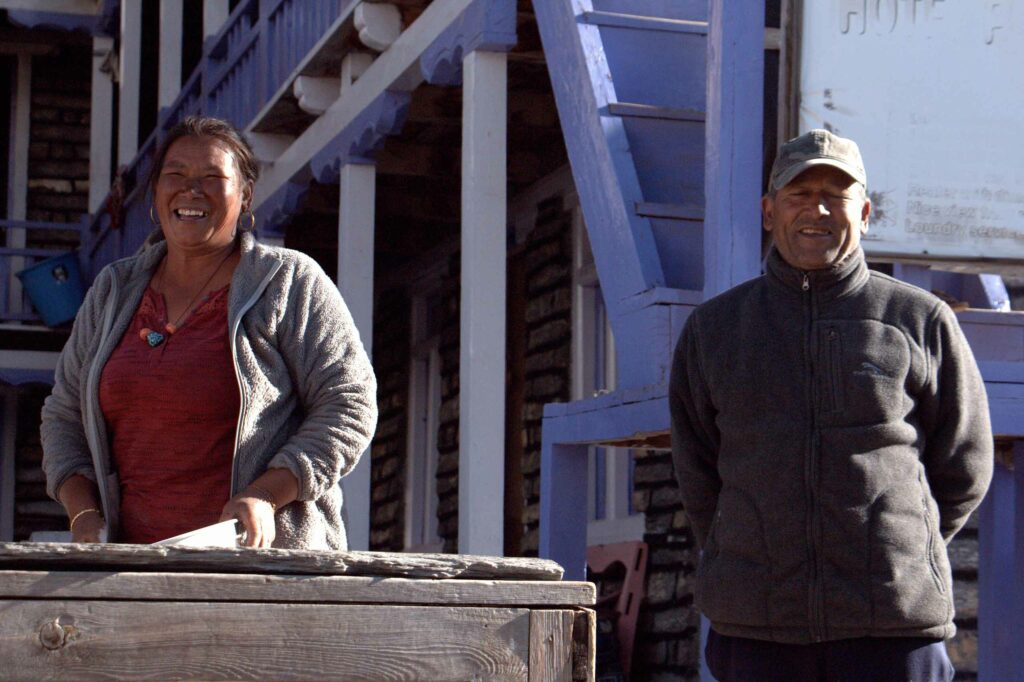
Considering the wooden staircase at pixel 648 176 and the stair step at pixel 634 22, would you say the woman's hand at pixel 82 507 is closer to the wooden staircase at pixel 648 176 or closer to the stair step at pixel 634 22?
the wooden staircase at pixel 648 176

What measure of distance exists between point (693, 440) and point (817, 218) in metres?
0.47

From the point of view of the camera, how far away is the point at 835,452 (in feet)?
10.0

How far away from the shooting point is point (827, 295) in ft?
10.4

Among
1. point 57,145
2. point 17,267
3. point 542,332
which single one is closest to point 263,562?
point 542,332

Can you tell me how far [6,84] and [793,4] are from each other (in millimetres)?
13329

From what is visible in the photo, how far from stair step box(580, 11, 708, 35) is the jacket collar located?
8.49 feet

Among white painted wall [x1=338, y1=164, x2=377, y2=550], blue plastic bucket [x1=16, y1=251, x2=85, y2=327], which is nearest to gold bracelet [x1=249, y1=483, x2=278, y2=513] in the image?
white painted wall [x1=338, y1=164, x2=377, y2=550]

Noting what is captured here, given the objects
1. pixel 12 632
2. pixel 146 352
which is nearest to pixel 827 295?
pixel 146 352

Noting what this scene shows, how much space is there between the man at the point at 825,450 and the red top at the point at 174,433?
0.85 metres

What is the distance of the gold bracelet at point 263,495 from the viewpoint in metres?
2.91

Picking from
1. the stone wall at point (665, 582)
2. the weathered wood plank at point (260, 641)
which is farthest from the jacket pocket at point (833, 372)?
the stone wall at point (665, 582)

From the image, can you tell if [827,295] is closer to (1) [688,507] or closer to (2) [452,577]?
(1) [688,507]

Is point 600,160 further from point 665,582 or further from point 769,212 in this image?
point 665,582

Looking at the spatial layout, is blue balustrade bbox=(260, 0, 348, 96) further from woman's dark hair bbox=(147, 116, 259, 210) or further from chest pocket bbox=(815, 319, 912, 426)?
chest pocket bbox=(815, 319, 912, 426)
